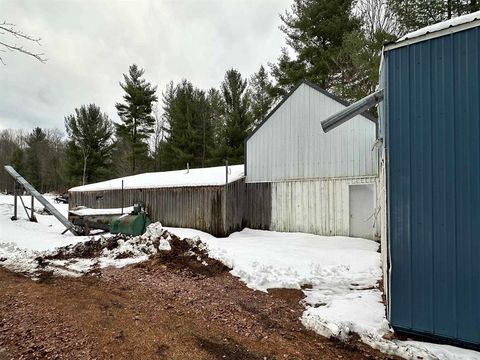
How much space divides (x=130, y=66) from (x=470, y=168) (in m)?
31.5

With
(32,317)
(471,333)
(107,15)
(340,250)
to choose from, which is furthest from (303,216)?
(107,15)

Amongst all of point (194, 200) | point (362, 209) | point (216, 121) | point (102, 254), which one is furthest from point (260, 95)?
point (102, 254)

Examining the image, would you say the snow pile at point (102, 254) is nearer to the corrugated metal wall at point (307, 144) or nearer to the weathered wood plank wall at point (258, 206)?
the weathered wood plank wall at point (258, 206)

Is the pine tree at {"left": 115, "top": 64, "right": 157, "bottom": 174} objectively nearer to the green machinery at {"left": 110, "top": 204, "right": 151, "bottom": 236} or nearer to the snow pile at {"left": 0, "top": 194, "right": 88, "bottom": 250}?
the snow pile at {"left": 0, "top": 194, "right": 88, "bottom": 250}

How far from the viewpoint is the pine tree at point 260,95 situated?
23453mm

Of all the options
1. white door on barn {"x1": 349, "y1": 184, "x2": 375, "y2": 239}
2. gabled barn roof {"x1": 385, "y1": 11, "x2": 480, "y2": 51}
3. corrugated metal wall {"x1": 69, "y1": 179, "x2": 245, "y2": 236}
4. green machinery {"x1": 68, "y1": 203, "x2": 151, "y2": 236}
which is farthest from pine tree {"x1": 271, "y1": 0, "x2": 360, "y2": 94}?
gabled barn roof {"x1": 385, "y1": 11, "x2": 480, "y2": 51}

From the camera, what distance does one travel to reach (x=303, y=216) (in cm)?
1102

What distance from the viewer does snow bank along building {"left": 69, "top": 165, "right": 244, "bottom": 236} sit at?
11695 mm

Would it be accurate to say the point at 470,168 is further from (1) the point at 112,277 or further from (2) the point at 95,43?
(2) the point at 95,43

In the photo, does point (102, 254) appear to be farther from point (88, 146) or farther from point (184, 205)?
point (88, 146)

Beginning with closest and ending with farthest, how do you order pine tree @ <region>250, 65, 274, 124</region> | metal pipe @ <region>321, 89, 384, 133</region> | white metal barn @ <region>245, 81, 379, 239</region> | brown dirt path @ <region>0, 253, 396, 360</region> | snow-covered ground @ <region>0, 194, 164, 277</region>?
brown dirt path @ <region>0, 253, 396, 360</region>, metal pipe @ <region>321, 89, 384, 133</region>, snow-covered ground @ <region>0, 194, 164, 277</region>, white metal barn @ <region>245, 81, 379, 239</region>, pine tree @ <region>250, 65, 274, 124</region>

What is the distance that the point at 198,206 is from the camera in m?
12.3

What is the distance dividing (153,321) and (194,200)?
27.6 ft

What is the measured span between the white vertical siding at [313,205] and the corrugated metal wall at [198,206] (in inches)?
63.2
